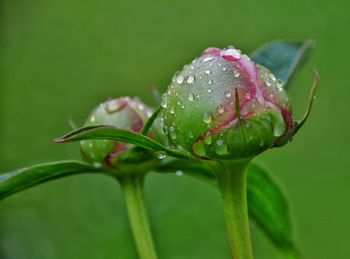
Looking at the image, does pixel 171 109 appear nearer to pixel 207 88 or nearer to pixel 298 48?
pixel 207 88

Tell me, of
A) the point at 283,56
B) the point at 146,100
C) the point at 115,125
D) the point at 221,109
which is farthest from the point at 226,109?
the point at 146,100

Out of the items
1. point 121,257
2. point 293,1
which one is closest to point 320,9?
point 293,1

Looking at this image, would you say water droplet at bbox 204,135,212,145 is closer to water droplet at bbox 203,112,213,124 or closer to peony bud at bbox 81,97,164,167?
water droplet at bbox 203,112,213,124

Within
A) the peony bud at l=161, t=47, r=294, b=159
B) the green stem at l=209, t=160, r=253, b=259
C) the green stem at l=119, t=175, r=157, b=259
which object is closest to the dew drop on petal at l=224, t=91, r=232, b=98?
the peony bud at l=161, t=47, r=294, b=159

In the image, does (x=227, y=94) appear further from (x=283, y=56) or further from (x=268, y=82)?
(x=283, y=56)

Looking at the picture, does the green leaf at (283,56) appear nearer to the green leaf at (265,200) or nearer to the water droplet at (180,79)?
the green leaf at (265,200)

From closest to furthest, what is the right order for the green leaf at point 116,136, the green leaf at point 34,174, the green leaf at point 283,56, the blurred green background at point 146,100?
the green leaf at point 116,136
the green leaf at point 34,174
the green leaf at point 283,56
the blurred green background at point 146,100

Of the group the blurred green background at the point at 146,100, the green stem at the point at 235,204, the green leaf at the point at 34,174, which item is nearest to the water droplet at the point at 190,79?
the green stem at the point at 235,204
